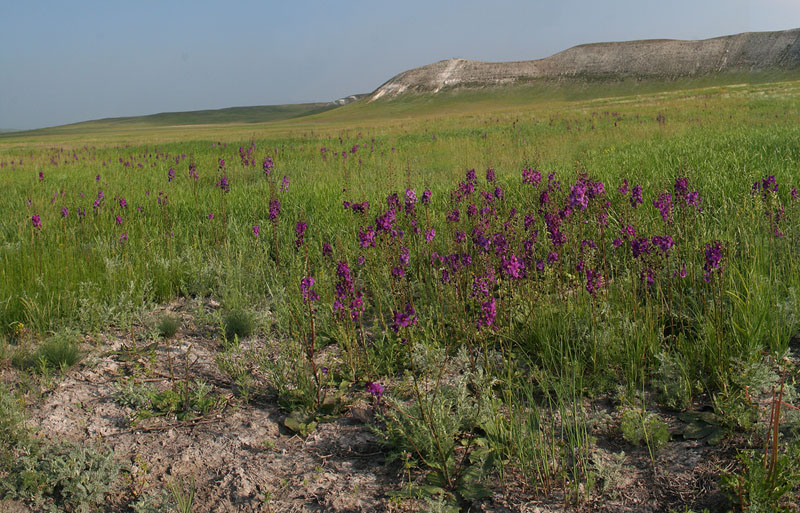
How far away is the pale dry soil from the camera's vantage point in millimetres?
2131

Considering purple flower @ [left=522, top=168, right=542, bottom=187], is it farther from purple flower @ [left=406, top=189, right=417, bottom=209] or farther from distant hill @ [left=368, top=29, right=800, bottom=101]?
distant hill @ [left=368, top=29, right=800, bottom=101]

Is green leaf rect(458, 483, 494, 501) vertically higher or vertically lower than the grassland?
lower

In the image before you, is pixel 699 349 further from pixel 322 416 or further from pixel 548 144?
pixel 548 144

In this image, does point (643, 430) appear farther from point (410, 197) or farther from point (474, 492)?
point (410, 197)

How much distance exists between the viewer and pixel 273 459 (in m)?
2.51

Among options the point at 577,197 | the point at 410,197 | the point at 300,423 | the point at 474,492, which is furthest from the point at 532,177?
the point at 474,492

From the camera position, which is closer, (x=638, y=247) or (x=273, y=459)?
(x=273, y=459)

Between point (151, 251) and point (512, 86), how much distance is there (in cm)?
13282

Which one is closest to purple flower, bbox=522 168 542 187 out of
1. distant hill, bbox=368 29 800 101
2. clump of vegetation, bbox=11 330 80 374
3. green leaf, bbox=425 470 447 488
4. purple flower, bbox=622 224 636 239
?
purple flower, bbox=622 224 636 239

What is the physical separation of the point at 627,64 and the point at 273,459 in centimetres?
14425

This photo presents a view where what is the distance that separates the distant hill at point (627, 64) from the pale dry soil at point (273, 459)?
134 meters

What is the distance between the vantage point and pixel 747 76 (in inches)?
4178

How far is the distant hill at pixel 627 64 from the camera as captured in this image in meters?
115

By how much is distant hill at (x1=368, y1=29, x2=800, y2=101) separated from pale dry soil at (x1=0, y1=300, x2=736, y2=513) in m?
134
